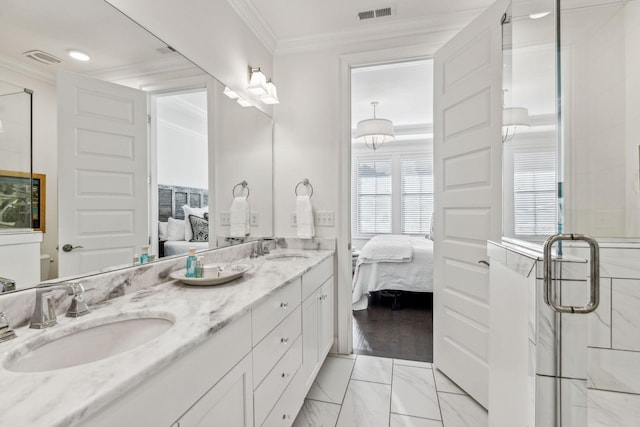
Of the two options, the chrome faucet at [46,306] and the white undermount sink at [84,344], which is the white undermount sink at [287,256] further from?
the chrome faucet at [46,306]

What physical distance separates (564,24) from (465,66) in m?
0.78

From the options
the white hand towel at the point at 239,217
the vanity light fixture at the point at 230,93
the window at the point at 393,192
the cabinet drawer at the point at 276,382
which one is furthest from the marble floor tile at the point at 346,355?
the window at the point at 393,192

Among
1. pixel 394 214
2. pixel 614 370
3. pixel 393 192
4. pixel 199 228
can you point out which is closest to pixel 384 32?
pixel 199 228

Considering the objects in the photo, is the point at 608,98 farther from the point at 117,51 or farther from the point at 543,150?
the point at 117,51

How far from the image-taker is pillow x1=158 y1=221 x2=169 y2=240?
1458mm

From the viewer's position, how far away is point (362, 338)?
275 centimetres

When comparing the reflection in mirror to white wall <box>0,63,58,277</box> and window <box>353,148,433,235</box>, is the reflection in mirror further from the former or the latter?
window <box>353,148,433,235</box>

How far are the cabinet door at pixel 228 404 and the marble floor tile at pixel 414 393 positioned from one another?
111 cm

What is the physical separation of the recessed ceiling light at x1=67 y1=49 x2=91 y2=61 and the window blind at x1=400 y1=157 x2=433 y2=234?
569cm

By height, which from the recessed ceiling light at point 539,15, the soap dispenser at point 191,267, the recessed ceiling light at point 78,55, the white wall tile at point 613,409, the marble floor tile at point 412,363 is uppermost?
the recessed ceiling light at point 539,15

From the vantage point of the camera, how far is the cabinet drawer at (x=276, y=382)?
1.15 meters

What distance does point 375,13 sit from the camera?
2.20 m

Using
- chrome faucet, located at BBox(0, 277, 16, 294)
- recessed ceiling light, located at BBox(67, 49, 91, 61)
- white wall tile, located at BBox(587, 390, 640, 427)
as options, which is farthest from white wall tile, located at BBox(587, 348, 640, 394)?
recessed ceiling light, located at BBox(67, 49, 91, 61)

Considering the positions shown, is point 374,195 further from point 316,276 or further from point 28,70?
point 28,70
